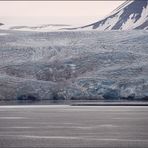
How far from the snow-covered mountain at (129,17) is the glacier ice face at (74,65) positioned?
652cm

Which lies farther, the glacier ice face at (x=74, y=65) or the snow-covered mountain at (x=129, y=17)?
the snow-covered mountain at (x=129, y=17)

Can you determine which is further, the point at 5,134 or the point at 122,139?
the point at 5,134

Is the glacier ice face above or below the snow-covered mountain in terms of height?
below

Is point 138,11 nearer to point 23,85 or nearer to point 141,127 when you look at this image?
point 23,85

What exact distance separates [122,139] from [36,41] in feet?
122

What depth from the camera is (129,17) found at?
216 feet

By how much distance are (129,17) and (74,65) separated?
49.3 ft

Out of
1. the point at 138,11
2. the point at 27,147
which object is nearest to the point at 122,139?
the point at 27,147

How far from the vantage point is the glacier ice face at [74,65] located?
1853 inches

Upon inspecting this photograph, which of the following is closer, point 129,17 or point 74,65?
point 74,65

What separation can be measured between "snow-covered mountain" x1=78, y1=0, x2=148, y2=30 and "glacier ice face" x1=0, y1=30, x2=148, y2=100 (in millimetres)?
6522

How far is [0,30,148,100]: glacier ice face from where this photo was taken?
154ft

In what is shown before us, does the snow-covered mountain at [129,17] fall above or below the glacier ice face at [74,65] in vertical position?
above

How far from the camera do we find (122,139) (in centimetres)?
2036
